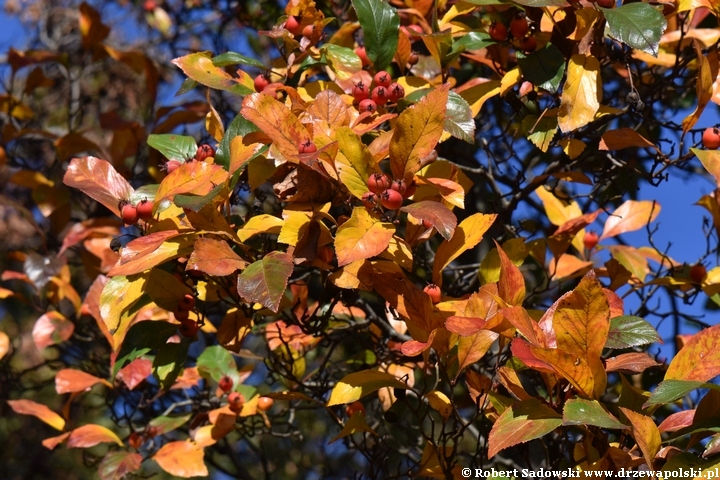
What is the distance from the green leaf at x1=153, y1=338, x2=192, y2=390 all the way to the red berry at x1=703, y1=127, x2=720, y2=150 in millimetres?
838

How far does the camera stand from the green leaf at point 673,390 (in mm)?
789

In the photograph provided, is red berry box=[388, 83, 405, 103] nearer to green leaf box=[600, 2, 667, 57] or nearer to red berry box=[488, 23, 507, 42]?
red berry box=[488, 23, 507, 42]

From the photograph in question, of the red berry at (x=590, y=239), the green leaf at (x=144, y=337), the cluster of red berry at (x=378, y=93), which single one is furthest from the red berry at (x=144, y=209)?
the red berry at (x=590, y=239)

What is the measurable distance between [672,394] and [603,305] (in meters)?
0.12

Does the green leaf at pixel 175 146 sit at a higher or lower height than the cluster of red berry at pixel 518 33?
lower

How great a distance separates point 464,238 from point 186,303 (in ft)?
1.32

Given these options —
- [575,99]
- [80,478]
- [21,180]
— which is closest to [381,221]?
[575,99]

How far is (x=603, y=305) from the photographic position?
2.75 ft

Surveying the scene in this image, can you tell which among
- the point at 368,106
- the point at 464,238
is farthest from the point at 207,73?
the point at 464,238

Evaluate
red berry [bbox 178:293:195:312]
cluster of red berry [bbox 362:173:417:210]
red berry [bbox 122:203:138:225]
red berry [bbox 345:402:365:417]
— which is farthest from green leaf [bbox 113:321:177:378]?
cluster of red berry [bbox 362:173:417:210]

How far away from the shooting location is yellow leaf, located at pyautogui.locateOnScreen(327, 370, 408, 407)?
101 centimetres

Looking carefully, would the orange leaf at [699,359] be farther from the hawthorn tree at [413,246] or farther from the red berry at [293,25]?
the red berry at [293,25]

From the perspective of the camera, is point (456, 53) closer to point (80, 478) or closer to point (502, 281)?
point (502, 281)

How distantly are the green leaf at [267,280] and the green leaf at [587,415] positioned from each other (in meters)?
0.34
